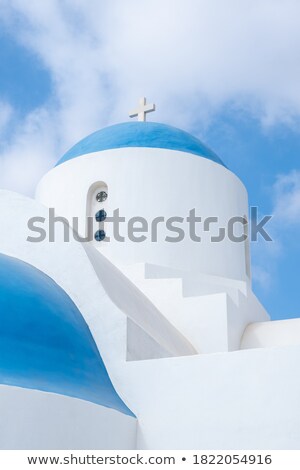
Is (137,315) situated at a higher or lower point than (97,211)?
lower

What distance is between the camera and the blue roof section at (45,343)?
20.0ft

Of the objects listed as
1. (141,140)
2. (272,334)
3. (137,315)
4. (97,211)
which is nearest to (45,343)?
(137,315)

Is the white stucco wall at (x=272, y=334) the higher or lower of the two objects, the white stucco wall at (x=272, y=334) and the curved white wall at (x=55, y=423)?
the higher

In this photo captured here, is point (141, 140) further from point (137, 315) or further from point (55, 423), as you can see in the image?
point (55, 423)

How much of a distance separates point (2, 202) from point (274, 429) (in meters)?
4.88

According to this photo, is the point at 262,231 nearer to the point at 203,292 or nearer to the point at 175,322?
the point at 203,292

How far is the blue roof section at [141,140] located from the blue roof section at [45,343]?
4962 millimetres

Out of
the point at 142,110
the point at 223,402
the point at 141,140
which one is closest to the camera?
the point at 223,402

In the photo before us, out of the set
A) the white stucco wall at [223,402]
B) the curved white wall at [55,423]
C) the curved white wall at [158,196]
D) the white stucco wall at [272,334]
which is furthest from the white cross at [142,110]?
the curved white wall at [55,423]

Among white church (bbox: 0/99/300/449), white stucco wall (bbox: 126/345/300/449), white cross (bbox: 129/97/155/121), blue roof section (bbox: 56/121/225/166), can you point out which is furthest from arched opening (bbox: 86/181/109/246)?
white stucco wall (bbox: 126/345/300/449)

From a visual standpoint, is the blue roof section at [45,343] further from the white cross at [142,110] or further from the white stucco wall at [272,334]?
the white cross at [142,110]

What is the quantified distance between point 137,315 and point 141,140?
4.73 m

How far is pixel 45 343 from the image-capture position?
6520 millimetres

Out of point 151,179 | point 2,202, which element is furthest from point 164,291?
point 2,202
